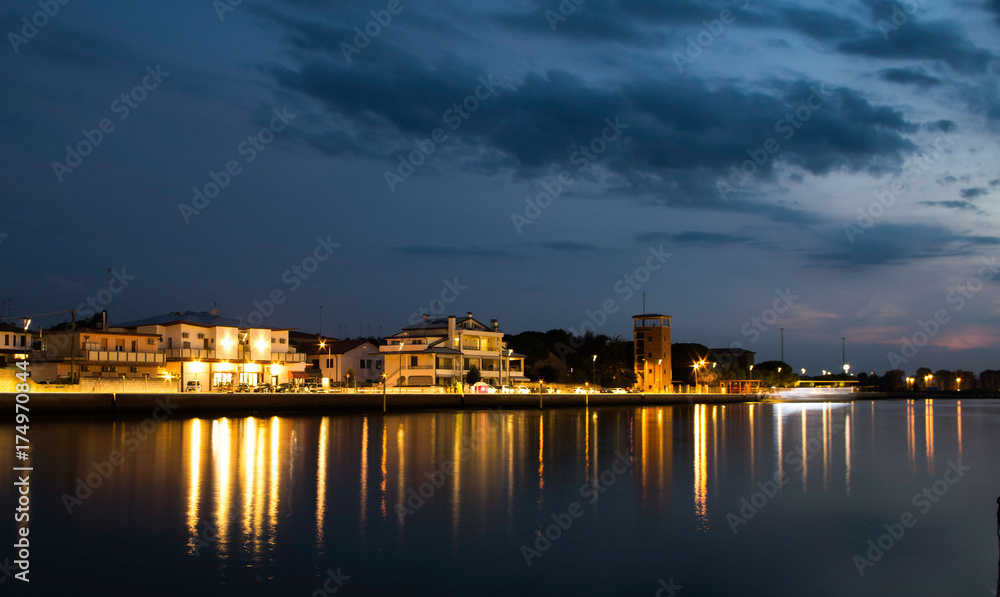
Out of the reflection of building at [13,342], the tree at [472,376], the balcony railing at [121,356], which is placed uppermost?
the reflection of building at [13,342]

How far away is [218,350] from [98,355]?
10595mm

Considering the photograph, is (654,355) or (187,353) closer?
(187,353)

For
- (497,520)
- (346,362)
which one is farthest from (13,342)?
(497,520)

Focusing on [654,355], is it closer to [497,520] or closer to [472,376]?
[472,376]

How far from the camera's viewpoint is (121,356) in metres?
63.7

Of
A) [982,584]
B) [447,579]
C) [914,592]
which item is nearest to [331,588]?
[447,579]

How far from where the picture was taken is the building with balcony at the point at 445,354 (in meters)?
81.6

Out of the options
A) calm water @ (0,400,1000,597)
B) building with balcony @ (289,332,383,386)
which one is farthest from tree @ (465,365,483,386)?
calm water @ (0,400,1000,597)

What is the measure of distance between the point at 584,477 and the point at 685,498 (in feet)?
16.6

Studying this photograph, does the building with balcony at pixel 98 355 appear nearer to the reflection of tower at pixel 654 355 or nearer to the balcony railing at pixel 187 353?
the balcony railing at pixel 187 353

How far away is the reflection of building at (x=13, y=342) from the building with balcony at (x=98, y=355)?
9.16ft

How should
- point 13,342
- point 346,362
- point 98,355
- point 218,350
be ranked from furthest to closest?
point 346,362
point 218,350
point 13,342
point 98,355

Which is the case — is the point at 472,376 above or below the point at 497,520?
above

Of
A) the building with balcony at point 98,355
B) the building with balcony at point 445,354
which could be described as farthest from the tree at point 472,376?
the building with balcony at point 98,355
